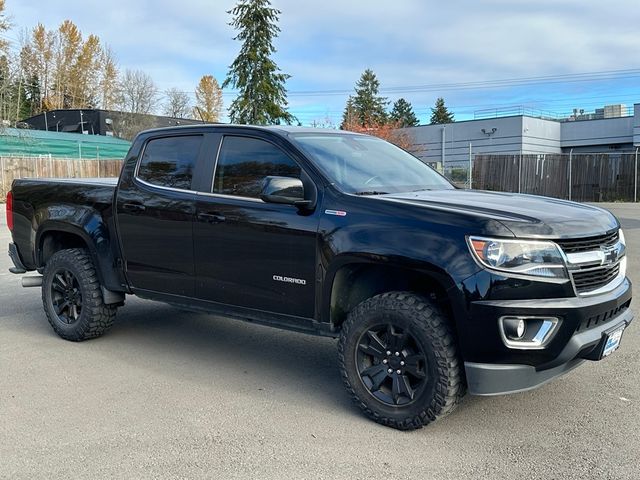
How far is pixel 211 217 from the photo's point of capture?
4.70 metres

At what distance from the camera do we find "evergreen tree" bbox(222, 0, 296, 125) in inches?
1377

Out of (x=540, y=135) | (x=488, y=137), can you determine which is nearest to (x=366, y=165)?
(x=488, y=137)

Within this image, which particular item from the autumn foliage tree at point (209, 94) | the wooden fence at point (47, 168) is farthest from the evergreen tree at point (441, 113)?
the wooden fence at point (47, 168)

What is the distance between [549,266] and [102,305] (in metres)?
4.05

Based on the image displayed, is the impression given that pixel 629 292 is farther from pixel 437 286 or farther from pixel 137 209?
pixel 137 209

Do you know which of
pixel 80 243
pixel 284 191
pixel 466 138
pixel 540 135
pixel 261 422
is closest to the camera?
pixel 261 422

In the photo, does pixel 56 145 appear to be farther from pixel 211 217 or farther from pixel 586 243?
pixel 586 243

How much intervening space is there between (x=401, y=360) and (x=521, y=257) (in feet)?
3.25

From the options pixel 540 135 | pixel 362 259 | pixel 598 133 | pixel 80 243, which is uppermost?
pixel 598 133

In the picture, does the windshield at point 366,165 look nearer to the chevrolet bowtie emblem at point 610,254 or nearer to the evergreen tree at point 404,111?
the chevrolet bowtie emblem at point 610,254

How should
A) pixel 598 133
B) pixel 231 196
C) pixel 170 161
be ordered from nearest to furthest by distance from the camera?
1. pixel 231 196
2. pixel 170 161
3. pixel 598 133

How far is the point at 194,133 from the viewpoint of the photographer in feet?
16.8

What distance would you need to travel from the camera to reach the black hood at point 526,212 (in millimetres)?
3492

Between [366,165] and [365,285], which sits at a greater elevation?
[366,165]
